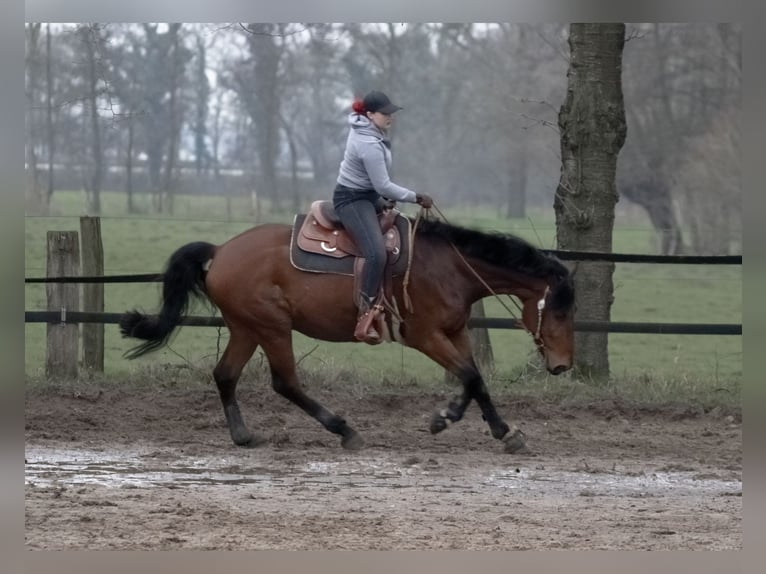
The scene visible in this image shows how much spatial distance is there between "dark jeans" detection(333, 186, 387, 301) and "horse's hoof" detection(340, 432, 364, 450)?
0.99m

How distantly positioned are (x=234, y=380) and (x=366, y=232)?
1540mm

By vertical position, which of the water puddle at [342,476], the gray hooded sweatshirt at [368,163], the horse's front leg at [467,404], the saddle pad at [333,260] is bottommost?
the water puddle at [342,476]

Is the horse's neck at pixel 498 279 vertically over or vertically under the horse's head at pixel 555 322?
over

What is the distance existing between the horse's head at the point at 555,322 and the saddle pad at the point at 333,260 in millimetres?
1033

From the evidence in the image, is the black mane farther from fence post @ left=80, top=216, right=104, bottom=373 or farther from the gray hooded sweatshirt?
fence post @ left=80, top=216, right=104, bottom=373

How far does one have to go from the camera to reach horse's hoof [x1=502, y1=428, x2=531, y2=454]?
8.23 meters

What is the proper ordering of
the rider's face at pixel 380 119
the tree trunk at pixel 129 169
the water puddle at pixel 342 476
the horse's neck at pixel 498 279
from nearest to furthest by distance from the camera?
the water puddle at pixel 342 476 → the rider's face at pixel 380 119 → the horse's neck at pixel 498 279 → the tree trunk at pixel 129 169

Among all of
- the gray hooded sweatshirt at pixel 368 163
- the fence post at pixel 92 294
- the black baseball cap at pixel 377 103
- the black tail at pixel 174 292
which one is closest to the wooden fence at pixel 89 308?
the fence post at pixel 92 294

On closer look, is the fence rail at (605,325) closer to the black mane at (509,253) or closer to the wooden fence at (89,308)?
the wooden fence at (89,308)

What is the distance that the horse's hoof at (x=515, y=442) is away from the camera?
823 centimetres

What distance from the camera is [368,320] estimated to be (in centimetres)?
816

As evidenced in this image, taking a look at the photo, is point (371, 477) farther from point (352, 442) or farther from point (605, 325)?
point (605, 325)

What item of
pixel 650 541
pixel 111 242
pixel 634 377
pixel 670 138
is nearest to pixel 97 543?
pixel 650 541

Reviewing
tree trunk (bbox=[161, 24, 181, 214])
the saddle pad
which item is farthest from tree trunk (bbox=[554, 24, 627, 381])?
tree trunk (bbox=[161, 24, 181, 214])
